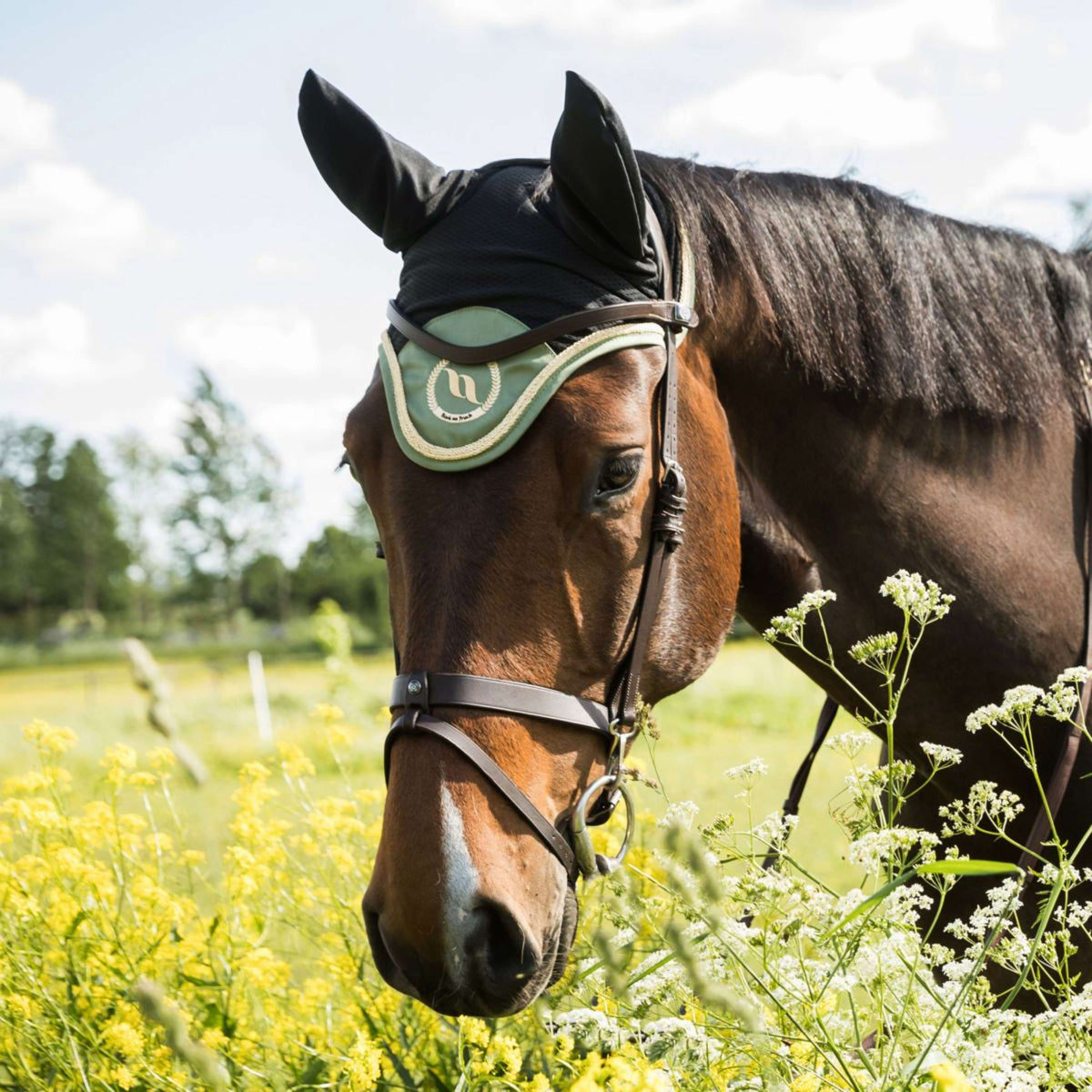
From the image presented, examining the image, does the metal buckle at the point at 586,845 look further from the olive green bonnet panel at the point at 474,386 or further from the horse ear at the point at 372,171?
the horse ear at the point at 372,171

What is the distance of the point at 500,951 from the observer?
1.87m

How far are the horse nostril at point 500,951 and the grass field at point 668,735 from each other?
1.12 meters

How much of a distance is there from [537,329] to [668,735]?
16.6 meters

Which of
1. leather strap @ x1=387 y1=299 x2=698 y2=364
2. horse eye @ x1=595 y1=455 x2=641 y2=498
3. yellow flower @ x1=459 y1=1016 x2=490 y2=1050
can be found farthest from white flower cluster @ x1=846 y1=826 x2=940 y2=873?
leather strap @ x1=387 y1=299 x2=698 y2=364

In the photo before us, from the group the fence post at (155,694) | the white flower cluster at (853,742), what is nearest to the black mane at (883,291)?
the white flower cluster at (853,742)

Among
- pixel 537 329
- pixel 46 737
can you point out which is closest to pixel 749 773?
pixel 537 329

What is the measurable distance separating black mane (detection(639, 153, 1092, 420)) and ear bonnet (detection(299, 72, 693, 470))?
8.0 inches

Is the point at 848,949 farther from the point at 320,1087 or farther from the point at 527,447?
the point at 320,1087

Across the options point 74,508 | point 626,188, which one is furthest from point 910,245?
point 74,508

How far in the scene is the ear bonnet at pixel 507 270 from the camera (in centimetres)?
208

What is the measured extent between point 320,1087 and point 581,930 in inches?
30.3

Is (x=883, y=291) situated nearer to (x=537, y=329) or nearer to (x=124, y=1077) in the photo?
(x=537, y=329)

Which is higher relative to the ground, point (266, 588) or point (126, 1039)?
point (126, 1039)

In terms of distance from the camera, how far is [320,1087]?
2.24 meters
